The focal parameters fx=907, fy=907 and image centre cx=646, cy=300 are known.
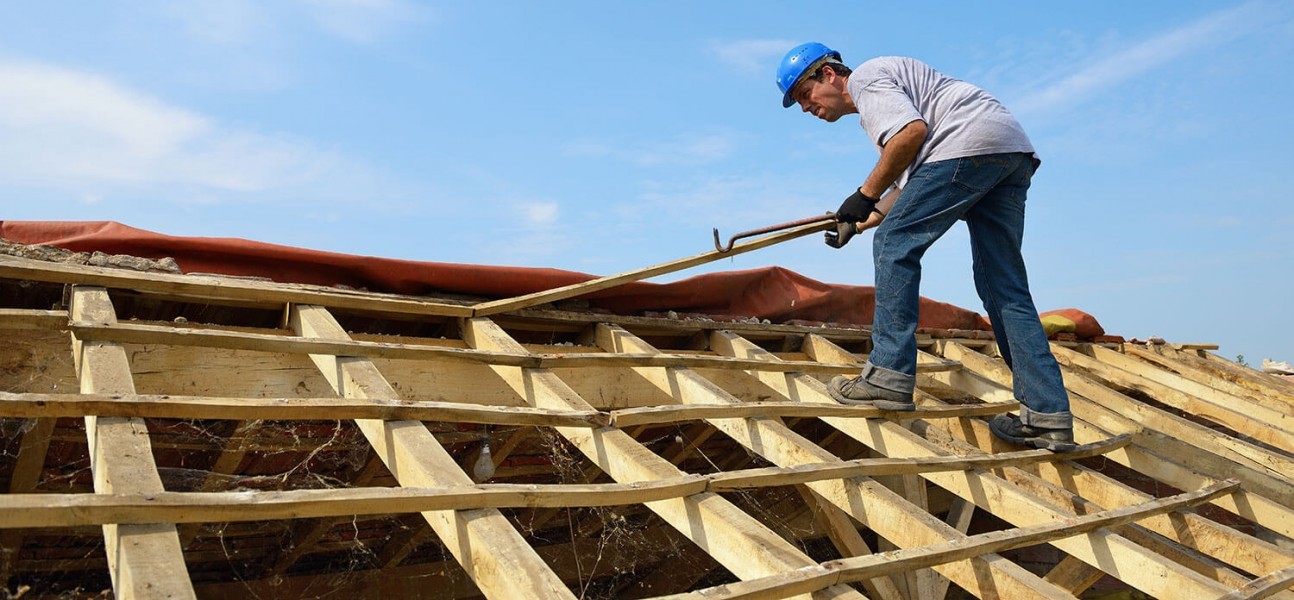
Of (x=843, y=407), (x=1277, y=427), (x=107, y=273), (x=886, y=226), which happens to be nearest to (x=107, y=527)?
(x=107, y=273)

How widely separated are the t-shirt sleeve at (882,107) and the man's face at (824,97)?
6.3 inches

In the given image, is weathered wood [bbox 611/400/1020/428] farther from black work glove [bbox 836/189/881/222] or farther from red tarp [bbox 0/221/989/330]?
red tarp [bbox 0/221/989/330]

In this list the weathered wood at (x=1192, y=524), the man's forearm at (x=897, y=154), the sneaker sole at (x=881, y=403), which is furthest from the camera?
the sneaker sole at (x=881, y=403)

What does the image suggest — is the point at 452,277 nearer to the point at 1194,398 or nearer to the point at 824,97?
the point at 824,97

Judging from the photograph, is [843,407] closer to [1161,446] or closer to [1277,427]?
[1161,446]

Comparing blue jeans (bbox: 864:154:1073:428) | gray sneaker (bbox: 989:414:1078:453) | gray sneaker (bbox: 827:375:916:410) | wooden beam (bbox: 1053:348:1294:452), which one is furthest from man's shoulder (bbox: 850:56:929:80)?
wooden beam (bbox: 1053:348:1294:452)

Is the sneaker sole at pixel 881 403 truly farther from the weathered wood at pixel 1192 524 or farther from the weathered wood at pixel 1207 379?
the weathered wood at pixel 1207 379

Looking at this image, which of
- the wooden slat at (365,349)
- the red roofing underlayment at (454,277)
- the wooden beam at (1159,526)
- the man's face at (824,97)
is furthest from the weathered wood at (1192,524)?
the red roofing underlayment at (454,277)

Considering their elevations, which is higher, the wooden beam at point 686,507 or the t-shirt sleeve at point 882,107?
the t-shirt sleeve at point 882,107

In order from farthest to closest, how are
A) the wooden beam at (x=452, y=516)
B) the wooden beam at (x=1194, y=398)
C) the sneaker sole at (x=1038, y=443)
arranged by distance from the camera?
the wooden beam at (x=1194, y=398) → the sneaker sole at (x=1038, y=443) → the wooden beam at (x=452, y=516)

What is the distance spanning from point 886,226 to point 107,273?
225cm

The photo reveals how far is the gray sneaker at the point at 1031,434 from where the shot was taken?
9.93 feet

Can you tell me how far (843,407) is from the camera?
112 inches

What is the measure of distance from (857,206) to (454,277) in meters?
1.40
